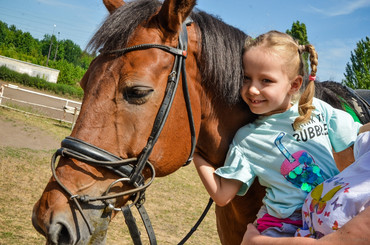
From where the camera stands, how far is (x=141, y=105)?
5.79 ft

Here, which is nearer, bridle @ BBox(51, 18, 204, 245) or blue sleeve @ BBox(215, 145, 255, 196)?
bridle @ BBox(51, 18, 204, 245)

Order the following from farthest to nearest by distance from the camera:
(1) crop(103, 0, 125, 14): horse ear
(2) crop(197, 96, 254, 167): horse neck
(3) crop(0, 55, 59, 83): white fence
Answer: (3) crop(0, 55, 59, 83): white fence
(1) crop(103, 0, 125, 14): horse ear
(2) crop(197, 96, 254, 167): horse neck

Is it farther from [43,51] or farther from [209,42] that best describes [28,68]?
[43,51]

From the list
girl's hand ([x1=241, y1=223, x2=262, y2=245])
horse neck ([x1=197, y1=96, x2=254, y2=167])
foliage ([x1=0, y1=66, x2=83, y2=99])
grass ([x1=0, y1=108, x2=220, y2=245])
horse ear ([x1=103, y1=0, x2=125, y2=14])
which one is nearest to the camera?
girl's hand ([x1=241, y1=223, x2=262, y2=245])

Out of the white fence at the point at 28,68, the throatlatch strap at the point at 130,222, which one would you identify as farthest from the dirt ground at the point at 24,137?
the white fence at the point at 28,68

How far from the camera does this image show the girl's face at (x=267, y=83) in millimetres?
1851

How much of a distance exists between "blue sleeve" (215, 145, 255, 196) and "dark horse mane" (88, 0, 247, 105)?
390 mm

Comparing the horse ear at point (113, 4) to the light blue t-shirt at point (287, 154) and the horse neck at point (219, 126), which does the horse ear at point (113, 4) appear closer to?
the horse neck at point (219, 126)

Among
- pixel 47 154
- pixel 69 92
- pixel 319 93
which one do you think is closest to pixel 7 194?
pixel 47 154

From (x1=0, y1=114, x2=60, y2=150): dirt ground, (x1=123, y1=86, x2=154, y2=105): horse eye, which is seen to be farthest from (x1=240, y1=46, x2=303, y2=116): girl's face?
(x1=0, y1=114, x2=60, y2=150): dirt ground

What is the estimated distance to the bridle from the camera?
5.36 feet

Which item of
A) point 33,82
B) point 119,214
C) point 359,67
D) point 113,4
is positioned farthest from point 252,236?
point 33,82

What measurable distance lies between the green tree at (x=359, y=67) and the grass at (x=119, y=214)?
8522 mm

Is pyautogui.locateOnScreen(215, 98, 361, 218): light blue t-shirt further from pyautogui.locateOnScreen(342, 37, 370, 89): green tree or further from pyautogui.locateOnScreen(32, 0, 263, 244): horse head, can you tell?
pyautogui.locateOnScreen(342, 37, 370, 89): green tree
